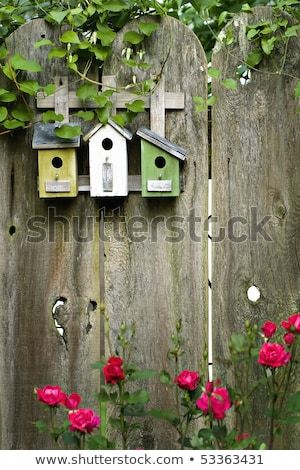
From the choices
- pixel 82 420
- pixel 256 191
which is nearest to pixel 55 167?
pixel 256 191

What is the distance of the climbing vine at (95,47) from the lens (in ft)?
10.5

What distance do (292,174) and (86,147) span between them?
2.76 feet

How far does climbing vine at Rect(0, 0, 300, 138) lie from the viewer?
10.5 feet

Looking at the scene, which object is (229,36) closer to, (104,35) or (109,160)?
(104,35)

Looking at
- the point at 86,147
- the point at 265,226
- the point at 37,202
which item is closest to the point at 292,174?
the point at 265,226

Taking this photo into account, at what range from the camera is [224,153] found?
332 centimetres

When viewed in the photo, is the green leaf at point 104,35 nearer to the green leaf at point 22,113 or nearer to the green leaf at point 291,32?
the green leaf at point 22,113

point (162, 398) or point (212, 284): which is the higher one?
point (212, 284)

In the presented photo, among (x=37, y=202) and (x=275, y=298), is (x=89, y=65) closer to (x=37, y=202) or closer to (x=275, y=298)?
(x=37, y=202)

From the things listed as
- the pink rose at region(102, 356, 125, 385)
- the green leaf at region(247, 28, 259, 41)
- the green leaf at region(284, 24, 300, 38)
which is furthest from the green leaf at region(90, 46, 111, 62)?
the pink rose at region(102, 356, 125, 385)

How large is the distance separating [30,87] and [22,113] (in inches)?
4.7

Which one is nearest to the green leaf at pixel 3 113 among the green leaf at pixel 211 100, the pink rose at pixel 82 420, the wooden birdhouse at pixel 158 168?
the wooden birdhouse at pixel 158 168

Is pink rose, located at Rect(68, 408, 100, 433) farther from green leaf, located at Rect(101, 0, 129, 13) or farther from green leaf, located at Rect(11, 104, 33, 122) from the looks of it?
green leaf, located at Rect(101, 0, 129, 13)
